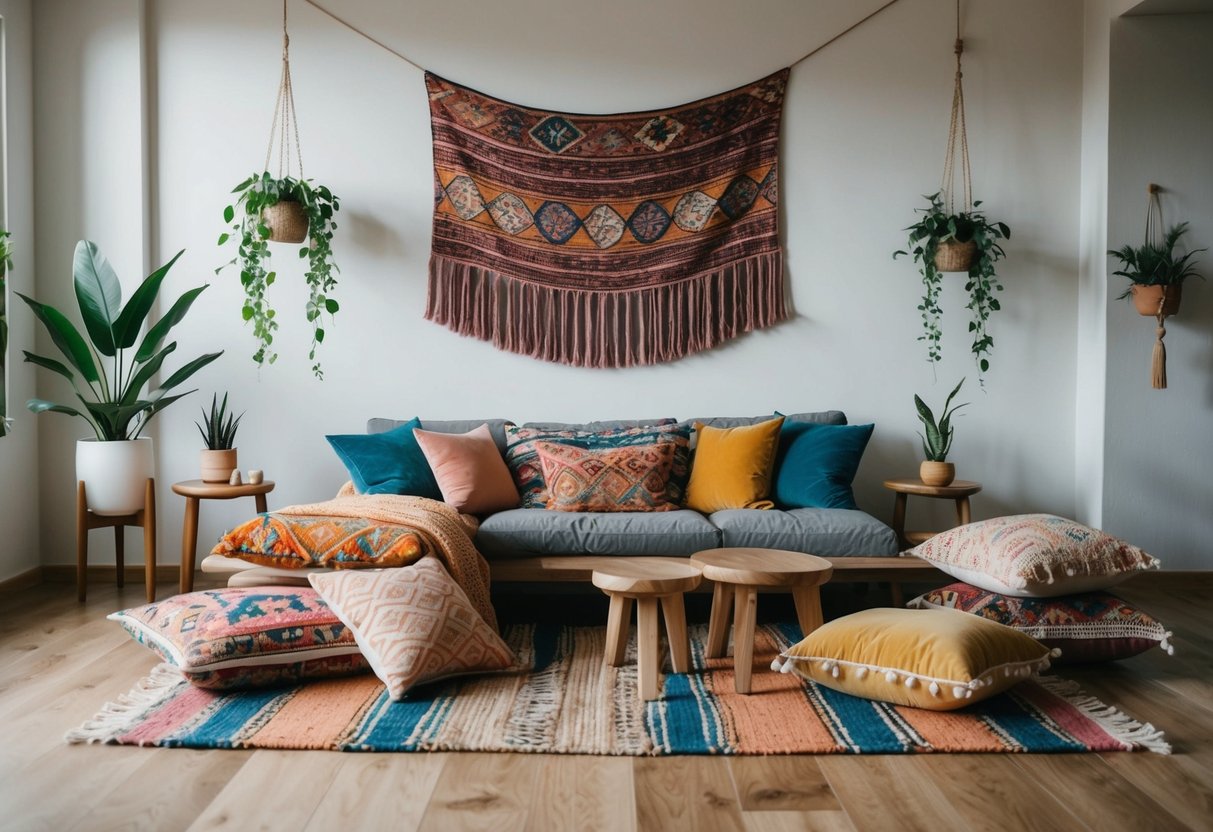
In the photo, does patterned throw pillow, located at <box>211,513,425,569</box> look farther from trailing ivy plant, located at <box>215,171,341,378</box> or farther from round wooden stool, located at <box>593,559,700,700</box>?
trailing ivy plant, located at <box>215,171,341,378</box>

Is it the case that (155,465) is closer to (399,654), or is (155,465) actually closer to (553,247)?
(553,247)

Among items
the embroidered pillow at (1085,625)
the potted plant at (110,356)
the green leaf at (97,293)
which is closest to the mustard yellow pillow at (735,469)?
the embroidered pillow at (1085,625)

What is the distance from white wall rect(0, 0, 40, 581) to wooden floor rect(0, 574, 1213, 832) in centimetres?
190

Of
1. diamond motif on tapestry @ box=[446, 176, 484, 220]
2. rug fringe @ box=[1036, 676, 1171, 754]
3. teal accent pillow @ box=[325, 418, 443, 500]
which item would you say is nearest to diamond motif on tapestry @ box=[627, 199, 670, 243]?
diamond motif on tapestry @ box=[446, 176, 484, 220]

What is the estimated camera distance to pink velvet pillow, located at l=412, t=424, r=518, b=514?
373cm

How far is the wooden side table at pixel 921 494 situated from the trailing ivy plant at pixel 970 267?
0.57 meters

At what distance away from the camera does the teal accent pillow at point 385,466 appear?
375 centimetres

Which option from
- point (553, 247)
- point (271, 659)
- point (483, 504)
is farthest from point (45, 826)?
point (553, 247)

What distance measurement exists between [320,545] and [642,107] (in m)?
2.46

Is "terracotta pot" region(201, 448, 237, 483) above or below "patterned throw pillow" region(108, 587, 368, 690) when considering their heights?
above

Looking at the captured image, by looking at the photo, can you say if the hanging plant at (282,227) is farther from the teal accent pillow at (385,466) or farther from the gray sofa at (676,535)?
the gray sofa at (676,535)

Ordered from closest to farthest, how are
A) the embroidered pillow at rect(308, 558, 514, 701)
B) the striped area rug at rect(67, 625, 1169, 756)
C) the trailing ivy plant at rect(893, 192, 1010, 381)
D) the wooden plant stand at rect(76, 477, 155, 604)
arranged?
the striped area rug at rect(67, 625, 1169, 756), the embroidered pillow at rect(308, 558, 514, 701), the wooden plant stand at rect(76, 477, 155, 604), the trailing ivy plant at rect(893, 192, 1010, 381)

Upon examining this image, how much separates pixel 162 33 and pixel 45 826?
11.8 feet

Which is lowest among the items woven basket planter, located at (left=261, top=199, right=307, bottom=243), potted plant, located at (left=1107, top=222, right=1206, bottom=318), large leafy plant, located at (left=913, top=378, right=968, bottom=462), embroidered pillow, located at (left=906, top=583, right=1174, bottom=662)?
embroidered pillow, located at (left=906, top=583, right=1174, bottom=662)
